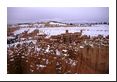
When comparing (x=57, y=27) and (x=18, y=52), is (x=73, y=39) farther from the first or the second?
(x=18, y=52)

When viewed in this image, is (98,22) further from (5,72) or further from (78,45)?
(5,72)

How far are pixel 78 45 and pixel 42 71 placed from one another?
1.70 feet

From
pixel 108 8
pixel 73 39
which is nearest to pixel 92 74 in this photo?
pixel 73 39

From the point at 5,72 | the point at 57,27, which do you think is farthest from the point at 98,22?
the point at 5,72

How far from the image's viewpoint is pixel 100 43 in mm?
4484

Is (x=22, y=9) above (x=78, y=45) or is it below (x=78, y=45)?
above

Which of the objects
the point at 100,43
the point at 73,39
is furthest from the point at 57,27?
the point at 100,43

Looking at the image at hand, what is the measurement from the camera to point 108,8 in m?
4.47

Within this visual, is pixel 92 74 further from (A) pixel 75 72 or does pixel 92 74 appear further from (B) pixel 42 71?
(B) pixel 42 71

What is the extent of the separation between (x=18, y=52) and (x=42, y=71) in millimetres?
356
